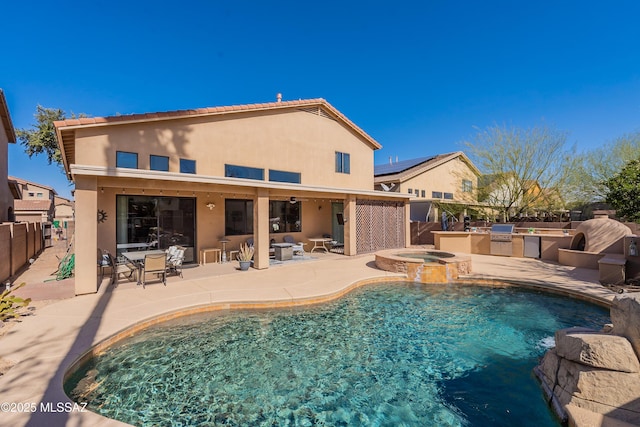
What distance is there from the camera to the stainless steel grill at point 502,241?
1441 centimetres

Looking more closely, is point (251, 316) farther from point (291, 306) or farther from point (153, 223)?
point (153, 223)

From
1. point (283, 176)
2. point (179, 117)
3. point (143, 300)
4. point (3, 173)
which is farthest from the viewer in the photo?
point (3, 173)

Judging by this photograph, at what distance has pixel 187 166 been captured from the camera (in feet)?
37.6

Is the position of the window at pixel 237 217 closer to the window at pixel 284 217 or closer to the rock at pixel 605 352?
the window at pixel 284 217

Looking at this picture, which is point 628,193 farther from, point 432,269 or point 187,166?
point 187,166

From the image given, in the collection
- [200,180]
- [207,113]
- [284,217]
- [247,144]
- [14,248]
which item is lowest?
[14,248]

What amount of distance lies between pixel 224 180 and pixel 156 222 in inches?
141

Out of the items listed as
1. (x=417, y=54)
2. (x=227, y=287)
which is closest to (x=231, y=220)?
(x=227, y=287)

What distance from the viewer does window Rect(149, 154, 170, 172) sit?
34.7ft

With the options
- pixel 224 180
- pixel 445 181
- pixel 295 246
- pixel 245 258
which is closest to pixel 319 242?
pixel 295 246

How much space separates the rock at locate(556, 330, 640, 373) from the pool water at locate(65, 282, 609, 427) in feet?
2.99

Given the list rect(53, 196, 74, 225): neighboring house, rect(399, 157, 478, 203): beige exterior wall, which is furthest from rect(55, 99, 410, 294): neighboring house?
rect(53, 196, 74, 225): neighboring house

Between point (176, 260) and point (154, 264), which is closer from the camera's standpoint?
point (154, 264)

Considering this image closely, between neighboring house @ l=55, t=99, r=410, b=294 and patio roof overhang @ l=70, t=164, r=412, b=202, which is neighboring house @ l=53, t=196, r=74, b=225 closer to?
neighboring house @ l=55, t=99, r=410, b=294
